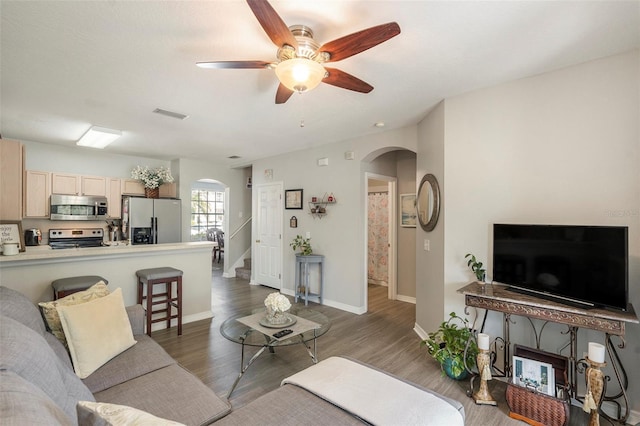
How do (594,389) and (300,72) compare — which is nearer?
(300,72)

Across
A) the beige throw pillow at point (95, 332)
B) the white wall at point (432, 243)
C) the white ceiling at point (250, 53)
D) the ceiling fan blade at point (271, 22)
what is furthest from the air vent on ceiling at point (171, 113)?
the white wall at point (432, 243)

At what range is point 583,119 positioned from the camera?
88.8 inches

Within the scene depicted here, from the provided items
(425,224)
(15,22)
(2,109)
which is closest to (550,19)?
(425,224)

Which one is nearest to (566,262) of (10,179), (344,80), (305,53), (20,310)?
(344,80)

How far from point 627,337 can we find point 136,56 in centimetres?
400

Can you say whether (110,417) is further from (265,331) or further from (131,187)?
(131,187)

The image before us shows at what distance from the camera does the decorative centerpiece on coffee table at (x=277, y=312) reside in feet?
8.30

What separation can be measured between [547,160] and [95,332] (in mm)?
3482

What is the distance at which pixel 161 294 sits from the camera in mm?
3619

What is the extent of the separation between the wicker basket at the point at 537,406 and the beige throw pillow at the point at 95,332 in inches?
108

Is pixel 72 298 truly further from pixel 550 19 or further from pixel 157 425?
pixel 550 19

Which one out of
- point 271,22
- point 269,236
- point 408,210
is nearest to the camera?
point 271,22

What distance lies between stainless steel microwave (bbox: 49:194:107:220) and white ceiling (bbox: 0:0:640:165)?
1.64m

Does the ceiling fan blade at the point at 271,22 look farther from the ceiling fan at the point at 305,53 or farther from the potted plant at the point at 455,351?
the potted plant at the point at 455,351
